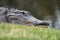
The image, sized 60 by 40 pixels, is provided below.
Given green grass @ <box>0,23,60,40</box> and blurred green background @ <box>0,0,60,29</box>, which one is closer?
green grass @ <box>0,23,60,40</box>

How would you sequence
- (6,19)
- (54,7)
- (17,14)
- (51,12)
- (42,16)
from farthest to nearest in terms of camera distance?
1. (54,7)
2. (51,12)
3. (42,16)
4. (17,14)
5. (6,19)

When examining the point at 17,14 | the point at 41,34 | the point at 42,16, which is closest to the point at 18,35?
the point at 41,34

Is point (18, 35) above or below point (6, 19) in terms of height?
above

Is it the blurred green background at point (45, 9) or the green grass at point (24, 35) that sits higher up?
the green grass at point (24, 35)

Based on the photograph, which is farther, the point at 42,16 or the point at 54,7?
the point at 54,7

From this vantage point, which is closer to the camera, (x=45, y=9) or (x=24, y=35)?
(x=24, y=35)

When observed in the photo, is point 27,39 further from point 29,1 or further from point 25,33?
point 29,1

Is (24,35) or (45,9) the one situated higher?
(24,35)

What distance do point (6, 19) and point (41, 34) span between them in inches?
427

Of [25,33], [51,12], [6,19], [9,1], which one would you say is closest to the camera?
[25,33]

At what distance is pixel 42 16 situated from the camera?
32594 millimetres

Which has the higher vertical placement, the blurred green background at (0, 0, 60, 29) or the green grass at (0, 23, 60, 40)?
the green grass at (0, 23, 60, 40)

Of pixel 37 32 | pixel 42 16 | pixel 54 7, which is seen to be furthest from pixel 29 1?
pixel 37 32

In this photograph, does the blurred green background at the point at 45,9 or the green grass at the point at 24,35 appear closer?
the green grass at the point at 24,35
